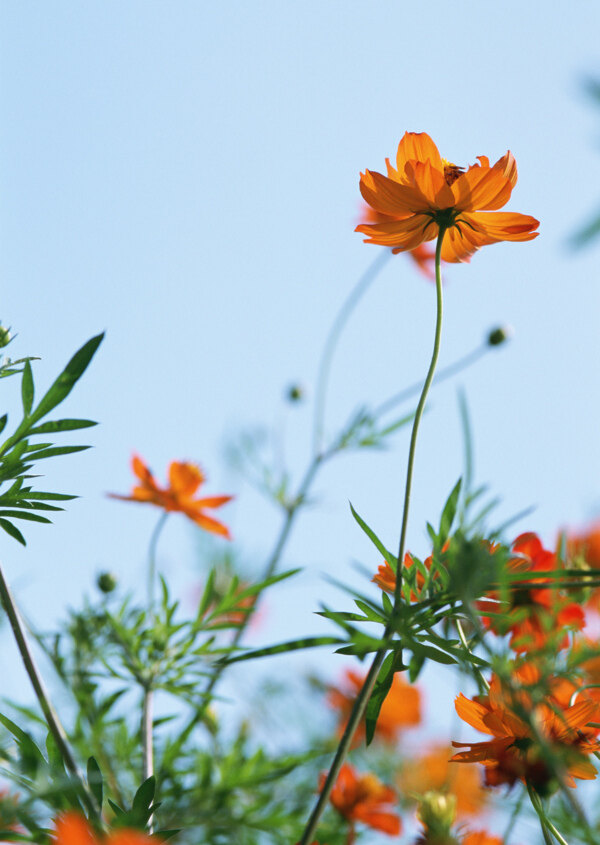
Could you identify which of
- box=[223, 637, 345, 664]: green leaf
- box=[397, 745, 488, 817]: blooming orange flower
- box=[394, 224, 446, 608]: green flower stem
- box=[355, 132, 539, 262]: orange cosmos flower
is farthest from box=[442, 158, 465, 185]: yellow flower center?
box=[397, 745, 488, 817]: blooming orange flower

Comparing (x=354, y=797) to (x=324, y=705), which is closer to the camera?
(x=354, y=797)

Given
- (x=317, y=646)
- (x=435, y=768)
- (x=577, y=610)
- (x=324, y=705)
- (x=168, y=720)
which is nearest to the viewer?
(x=317, y=646)

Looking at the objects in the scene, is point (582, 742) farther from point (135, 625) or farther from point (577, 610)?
point (135, 625)

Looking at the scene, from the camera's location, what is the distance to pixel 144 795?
0.51m

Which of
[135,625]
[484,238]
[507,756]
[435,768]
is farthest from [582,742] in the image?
[435,768]

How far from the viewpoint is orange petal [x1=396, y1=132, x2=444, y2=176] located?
707mm

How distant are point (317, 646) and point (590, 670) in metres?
0.18

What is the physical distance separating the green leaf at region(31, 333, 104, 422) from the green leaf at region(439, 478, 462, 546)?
0.26 metres

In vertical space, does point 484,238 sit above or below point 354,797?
above

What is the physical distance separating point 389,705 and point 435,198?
0.85 m

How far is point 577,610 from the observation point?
2.29ft

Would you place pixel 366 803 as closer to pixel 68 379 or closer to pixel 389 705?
pixel 389 705

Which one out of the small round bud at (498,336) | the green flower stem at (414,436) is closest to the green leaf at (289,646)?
the green flower stem at (414,436)

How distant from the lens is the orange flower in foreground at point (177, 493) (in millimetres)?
1184
